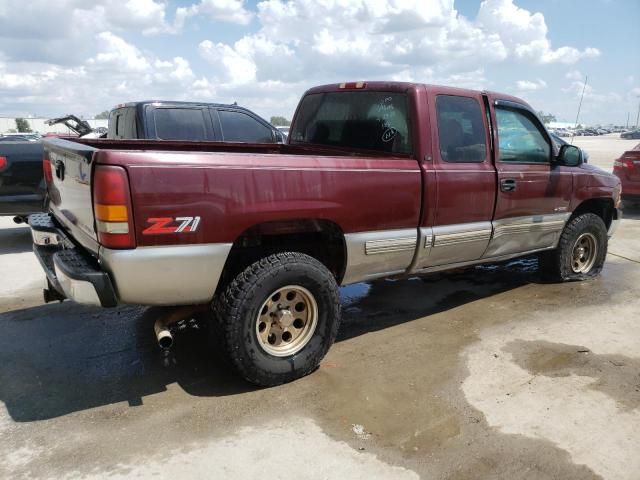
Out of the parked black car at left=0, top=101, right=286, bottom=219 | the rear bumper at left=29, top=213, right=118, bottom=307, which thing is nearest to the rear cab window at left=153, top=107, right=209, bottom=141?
the parked black car at left=0, top=101, right=286, bottom=219

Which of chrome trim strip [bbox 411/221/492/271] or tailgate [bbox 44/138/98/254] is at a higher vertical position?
tailgate [bbox 44/138/98/254]

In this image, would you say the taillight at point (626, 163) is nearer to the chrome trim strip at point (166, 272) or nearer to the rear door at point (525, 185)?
the rear door at point (525, 185)

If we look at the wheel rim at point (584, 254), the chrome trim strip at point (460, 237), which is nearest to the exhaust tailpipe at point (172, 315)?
the chrome trim strip at point (460, 237)

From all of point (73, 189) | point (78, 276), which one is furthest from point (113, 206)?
point (73, 189)

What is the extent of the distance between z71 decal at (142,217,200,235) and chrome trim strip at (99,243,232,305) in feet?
0.29

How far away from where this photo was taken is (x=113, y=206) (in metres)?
2.72

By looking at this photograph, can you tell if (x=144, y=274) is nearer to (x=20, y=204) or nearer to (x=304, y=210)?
(x=304, y=210)

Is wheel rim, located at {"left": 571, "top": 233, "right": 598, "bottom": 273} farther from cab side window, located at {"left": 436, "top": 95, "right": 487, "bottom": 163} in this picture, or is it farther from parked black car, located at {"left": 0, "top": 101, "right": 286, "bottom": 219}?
parked black car, located at {"left": 0, "top": 101, "right": 286, "bottom": 219}

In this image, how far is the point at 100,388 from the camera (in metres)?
3.39

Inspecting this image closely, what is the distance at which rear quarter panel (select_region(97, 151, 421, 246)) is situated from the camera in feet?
9.12

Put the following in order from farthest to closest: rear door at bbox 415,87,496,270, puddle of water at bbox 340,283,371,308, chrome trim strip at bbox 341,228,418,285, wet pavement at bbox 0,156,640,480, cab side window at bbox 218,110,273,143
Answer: cab side window at bbox 218,110,273,143, puddle of water at bbox 340,283,371,308, rear door at bbox 415,87,496,270, chrome trim strip at bbox 341,228,418,285, wet pavement at bbox 0,156,640,480

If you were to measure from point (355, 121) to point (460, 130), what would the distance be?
83 centimetres

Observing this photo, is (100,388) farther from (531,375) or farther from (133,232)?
(531,375)

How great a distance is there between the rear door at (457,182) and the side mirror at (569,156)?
0.99m
